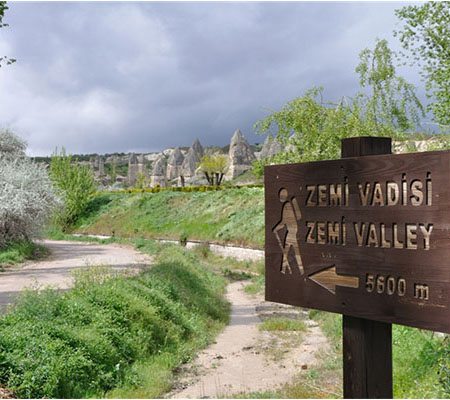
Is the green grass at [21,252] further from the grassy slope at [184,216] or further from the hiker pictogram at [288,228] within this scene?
the hiker pictogram at [288,228]

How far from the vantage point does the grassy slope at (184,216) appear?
74.1 feet

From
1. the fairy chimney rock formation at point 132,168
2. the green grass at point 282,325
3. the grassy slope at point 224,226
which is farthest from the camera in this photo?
the fairy chimney rock formation at point 132,168

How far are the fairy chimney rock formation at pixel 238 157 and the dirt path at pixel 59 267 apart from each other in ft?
91.3

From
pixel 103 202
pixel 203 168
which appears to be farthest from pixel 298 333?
pixel 203 168

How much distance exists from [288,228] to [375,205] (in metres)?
0.67

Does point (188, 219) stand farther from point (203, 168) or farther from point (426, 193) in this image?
point (426, 193)

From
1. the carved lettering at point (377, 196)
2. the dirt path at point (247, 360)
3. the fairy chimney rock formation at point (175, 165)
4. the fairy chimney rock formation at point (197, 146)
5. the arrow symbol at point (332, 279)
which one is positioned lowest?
the dirt path at point (247, 360)

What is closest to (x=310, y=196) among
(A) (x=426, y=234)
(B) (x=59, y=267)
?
(A) (x=426, y=234)

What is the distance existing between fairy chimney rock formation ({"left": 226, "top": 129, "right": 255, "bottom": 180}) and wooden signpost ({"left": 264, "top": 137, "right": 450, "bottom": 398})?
45.9m

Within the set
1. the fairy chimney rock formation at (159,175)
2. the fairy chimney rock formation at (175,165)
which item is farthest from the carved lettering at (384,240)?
the fairy chimney rock formation at (175,165)

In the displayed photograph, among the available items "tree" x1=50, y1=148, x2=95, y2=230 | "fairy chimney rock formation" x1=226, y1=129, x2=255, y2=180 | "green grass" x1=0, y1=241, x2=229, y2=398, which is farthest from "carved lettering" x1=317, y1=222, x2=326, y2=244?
"fairy chimney rock formation" x1=226, y1=129, x2=255, y2=180

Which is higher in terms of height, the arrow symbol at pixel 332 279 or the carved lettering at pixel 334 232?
the carved lettering at pixel 334 232

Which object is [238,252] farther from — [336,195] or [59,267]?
[336,195]

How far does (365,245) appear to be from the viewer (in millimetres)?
2777
